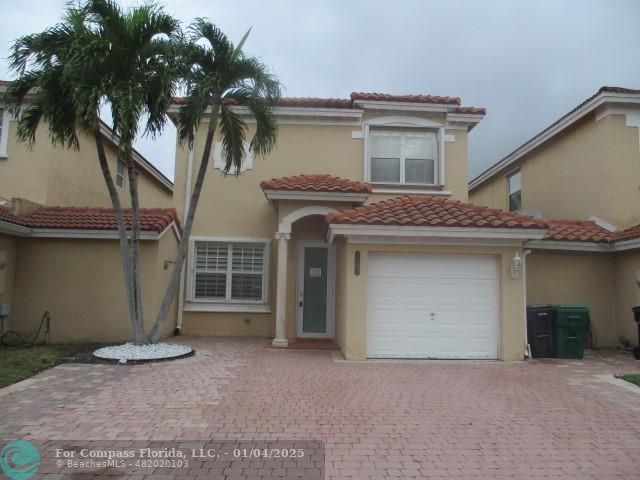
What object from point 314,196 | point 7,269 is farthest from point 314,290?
point 7,269

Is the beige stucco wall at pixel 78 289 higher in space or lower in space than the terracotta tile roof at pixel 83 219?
lower

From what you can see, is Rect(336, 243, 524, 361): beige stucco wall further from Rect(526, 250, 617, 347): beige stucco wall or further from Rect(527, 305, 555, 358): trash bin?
Rect(526, 250, 617, 347): beige stucco wall

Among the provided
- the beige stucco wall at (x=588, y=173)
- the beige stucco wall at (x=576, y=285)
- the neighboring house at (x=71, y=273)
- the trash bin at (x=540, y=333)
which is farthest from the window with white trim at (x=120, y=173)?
the beige stucco wall at (x=588, y=173)

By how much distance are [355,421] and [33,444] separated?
3.50 meters

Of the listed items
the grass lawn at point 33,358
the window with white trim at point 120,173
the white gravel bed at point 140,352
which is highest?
the window with white trim at point 120,173

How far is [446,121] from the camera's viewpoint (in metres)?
13.9

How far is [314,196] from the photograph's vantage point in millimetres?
11242

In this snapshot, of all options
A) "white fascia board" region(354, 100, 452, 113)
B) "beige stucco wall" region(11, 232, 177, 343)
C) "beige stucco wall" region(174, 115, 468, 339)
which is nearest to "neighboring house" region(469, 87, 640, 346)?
"beige stucco wall" region(174, 115, 468, 339)

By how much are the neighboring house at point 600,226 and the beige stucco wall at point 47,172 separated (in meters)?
13.4

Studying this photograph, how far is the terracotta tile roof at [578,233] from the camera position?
1223cm

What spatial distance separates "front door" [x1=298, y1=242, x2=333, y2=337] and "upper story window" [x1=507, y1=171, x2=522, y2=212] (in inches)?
396

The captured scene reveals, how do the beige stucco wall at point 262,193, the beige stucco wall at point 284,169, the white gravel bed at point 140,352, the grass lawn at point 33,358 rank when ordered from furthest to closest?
the beige stucco wall at point 284,169, the beige stucco wall at point 262,193, the white gravel bed at point 140,352, the grass lawn at point 33,358

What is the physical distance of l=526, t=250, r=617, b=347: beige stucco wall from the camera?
12469 millimetres

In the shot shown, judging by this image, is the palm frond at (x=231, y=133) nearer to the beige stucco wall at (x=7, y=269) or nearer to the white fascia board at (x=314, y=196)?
the white fascia board at (x=314, y=196)
